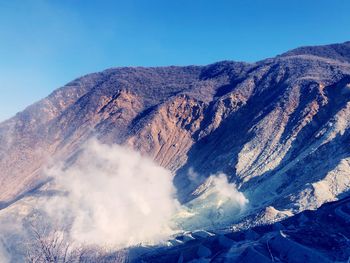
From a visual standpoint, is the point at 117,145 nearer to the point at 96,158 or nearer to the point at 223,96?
the point at 96,158

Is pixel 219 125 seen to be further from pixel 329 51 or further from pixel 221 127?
pixel 329 51

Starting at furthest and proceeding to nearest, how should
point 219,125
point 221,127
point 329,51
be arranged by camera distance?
point 329,51 → point 219,125 → point 221,127

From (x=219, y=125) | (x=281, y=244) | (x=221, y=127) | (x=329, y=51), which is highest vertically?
(x=329, y=51)

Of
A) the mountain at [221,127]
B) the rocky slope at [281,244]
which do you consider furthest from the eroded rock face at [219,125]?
the rocky slope at [281,244]

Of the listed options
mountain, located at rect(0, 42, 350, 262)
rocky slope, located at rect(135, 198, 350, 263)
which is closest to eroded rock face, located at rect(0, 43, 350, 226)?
mountain, located at rect(0, 42, 350, 262)

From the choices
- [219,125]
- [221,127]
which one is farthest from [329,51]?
[221,127]

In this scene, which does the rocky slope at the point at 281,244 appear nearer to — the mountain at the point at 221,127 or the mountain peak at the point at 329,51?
the mountain at the point at 221,127

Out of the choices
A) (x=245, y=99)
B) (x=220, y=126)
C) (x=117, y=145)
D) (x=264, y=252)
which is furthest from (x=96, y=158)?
(x=264, y=252)
